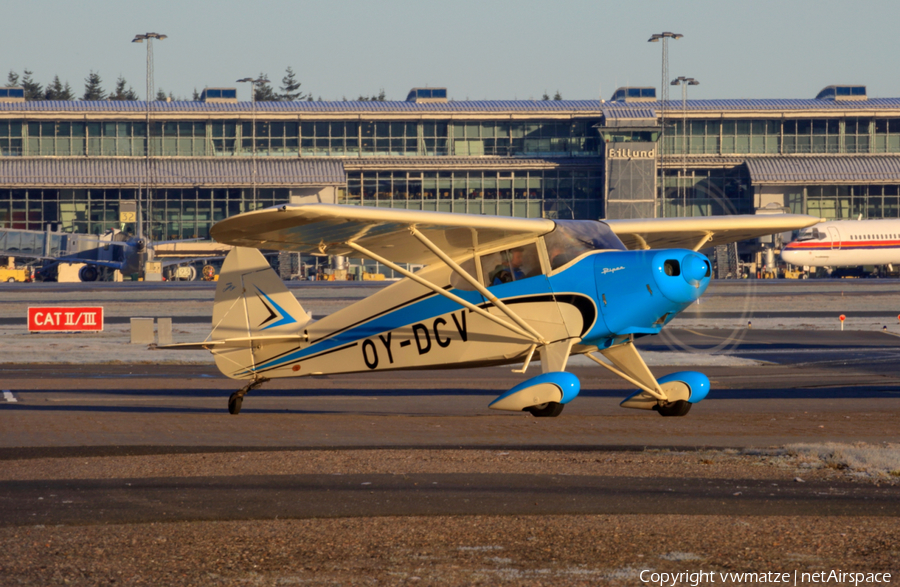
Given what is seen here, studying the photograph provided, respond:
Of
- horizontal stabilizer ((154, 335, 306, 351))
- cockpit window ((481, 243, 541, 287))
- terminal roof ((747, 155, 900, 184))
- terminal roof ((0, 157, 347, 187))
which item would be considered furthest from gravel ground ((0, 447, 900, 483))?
terminal roof ((747, 155, 900, 184))

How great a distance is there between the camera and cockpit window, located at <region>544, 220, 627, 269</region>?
14.0m

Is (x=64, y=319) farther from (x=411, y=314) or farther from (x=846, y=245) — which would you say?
(x=846, y=245)

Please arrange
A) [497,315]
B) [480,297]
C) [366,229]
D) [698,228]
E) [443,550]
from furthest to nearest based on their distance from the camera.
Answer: [698,228] < [480,297] < [497,315] < [366,229] < [443,550]

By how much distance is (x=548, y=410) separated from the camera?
549 inches

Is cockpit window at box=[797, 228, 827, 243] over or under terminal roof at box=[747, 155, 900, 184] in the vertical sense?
under

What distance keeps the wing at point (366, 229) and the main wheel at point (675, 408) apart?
3.34m

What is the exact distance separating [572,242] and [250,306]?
6.04 m

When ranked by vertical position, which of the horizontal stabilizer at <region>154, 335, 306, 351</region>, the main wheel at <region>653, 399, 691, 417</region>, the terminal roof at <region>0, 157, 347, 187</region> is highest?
the terminal roof at <region>0, 157, 347, 187</region>

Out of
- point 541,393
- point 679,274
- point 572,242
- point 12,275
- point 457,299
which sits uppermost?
point 572,242

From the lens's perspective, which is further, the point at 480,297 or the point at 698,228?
the point at 698,228

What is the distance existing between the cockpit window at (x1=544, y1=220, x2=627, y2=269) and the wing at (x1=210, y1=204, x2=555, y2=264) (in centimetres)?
23

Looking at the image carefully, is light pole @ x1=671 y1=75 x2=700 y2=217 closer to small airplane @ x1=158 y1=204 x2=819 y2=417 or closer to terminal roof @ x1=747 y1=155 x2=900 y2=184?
terminal roof @ x1=747 y1=155 x2=900 y2=184

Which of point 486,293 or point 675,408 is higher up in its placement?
point 486,293

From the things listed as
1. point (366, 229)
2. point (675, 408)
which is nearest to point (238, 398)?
point (366, 229)
